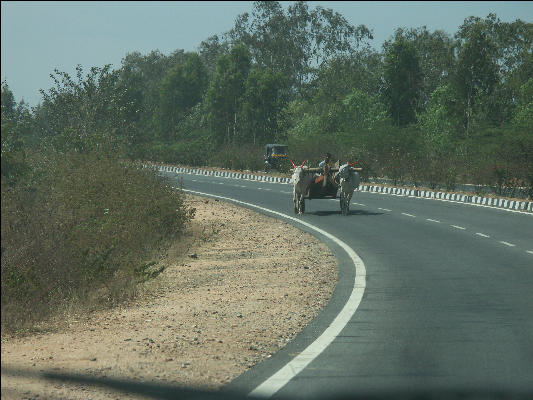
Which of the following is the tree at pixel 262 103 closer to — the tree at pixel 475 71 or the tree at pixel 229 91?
the tree at pixel 229 91

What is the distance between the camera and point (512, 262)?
15.8 m

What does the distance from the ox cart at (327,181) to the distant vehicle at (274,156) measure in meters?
34.3

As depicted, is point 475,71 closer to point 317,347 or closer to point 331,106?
point 331,106

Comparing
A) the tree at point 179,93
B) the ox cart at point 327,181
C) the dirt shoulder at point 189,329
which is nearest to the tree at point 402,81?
the tree at point 179,93

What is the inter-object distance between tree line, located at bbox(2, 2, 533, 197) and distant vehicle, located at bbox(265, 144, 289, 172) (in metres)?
1.34

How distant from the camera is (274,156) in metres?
62.1

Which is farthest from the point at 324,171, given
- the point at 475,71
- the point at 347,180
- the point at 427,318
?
the point at 475,71

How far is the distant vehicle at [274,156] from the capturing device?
6184 centimetres

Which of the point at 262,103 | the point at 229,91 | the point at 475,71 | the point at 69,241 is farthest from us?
the point at 229,91

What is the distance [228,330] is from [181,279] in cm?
554

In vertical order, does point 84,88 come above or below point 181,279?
above

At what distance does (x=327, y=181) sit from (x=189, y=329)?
17254 millimetres

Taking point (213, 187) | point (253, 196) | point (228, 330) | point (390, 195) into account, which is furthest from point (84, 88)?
point (228, 330)

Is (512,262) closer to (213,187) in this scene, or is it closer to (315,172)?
(315,172)
